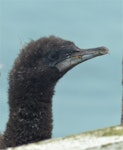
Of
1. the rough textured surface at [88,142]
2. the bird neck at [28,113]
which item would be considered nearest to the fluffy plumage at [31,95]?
the bird neck at [28,113]

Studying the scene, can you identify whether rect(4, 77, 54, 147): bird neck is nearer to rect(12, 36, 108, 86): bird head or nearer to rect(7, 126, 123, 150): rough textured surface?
Result: rect(12, 36, 108, 86): bird head

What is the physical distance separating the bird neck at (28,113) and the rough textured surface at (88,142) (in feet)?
9.67

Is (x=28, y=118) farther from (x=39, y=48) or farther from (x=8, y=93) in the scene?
(x=39, y=48)

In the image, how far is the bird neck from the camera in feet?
15.5

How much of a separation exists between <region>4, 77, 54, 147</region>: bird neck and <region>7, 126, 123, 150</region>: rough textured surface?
2.95 meters

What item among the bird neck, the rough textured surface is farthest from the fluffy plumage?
the rough textured surface

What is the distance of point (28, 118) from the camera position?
186 inches

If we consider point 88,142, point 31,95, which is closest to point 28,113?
point 31,95

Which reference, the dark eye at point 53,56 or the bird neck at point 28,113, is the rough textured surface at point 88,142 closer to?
the bird neck at point 28,113

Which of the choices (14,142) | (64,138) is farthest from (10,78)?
(64,138)

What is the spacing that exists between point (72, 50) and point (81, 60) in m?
0.18

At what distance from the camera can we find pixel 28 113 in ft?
15.5

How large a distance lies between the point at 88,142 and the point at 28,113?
3077 mm

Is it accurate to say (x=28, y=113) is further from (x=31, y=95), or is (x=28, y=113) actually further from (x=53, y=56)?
(x=53, y=56)
